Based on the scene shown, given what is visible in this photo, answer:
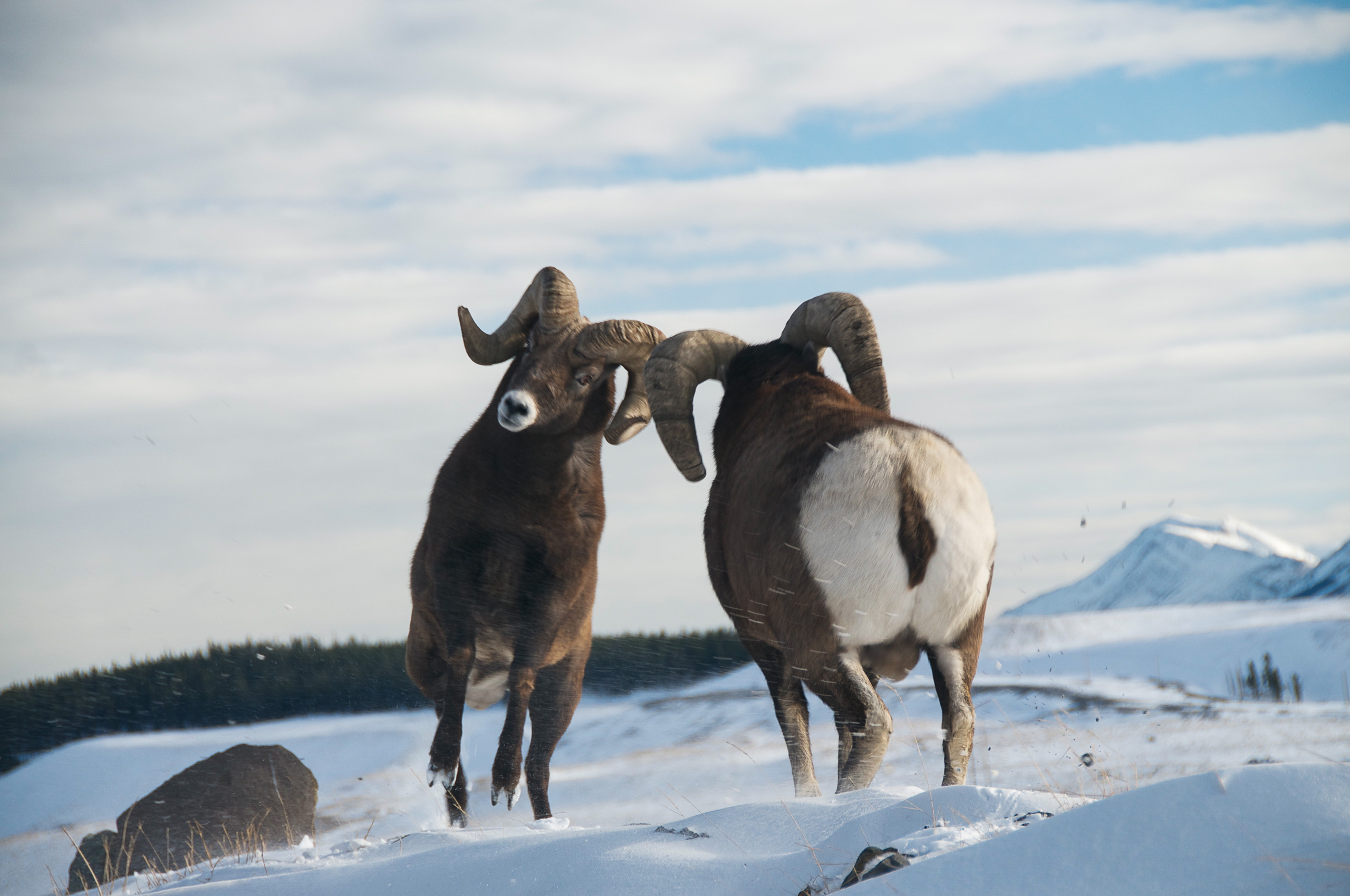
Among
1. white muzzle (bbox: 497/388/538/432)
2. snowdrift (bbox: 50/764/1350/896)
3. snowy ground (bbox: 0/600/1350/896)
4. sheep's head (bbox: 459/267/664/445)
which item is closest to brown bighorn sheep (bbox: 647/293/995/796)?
snowy ground (bbox: 0/600/1350/896)

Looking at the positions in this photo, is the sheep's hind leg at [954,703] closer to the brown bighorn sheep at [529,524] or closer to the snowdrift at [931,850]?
the snowdrift at [931,850]

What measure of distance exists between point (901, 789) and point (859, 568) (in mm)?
1047

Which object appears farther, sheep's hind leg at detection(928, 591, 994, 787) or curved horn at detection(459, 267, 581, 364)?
curved horn at detection(459, 267, 581, 364)

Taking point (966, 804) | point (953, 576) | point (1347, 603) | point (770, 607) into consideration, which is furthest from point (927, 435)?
point (1347, 603)

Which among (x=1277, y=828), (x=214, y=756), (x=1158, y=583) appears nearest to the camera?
(x=1277, y=828)

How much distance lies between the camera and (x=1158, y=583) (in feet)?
146

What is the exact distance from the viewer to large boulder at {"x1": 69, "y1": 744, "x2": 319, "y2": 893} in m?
9.80

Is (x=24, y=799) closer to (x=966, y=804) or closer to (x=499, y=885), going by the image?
(x=499, y=885)

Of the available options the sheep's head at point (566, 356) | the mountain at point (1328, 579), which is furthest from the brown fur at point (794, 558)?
the mountain at point (1328, 579)

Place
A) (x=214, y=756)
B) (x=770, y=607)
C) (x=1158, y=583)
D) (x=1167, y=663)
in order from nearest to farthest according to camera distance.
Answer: (x=770, y=607), (x=214, y=756), (x=1167, y=663), (x=1158, y=583)

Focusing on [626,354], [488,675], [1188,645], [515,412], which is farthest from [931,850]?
[1188,645]

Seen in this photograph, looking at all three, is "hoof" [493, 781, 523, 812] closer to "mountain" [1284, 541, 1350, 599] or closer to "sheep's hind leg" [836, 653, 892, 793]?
"sheep's hind leg" [836, 653, 892, 793]

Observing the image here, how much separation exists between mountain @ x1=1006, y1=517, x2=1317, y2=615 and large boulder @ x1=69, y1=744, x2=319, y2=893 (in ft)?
71.0

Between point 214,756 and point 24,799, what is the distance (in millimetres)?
5405
